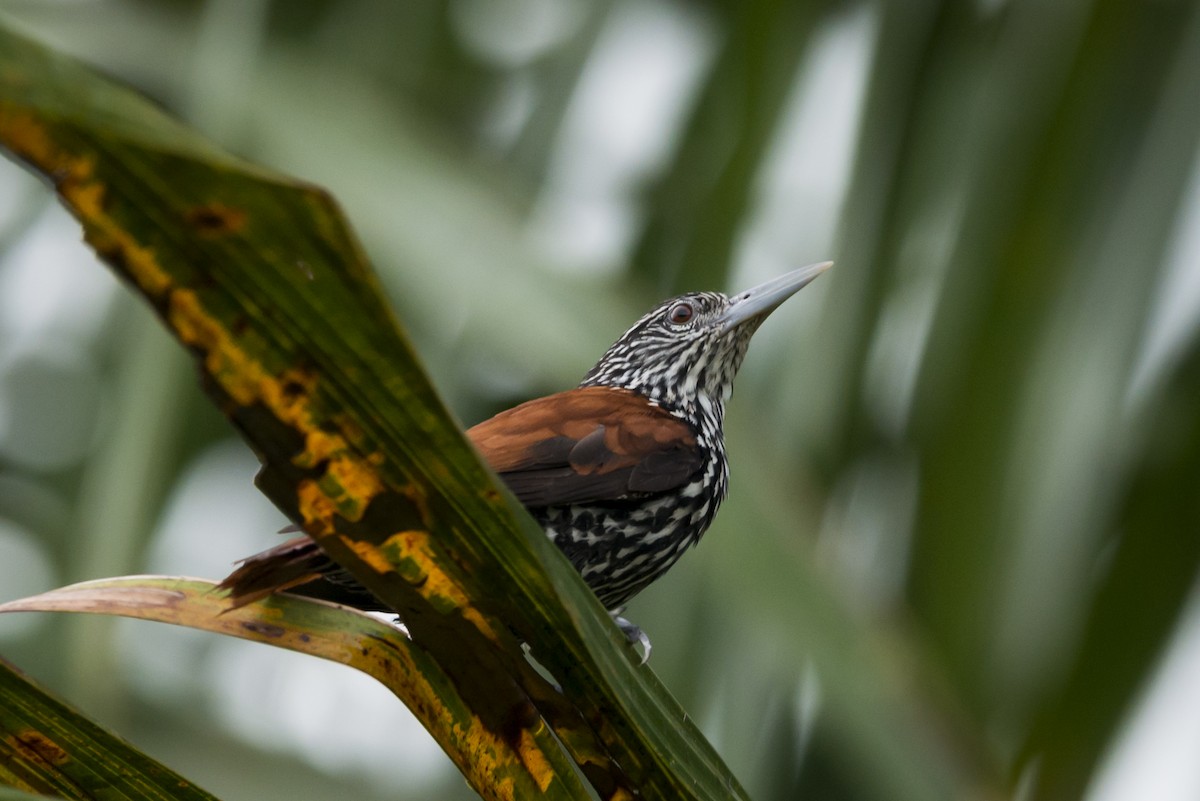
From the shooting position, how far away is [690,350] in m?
3.41

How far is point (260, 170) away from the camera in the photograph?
2.78ft

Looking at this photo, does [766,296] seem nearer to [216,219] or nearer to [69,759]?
[69,759]

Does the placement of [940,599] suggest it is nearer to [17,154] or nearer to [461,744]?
[461,744]

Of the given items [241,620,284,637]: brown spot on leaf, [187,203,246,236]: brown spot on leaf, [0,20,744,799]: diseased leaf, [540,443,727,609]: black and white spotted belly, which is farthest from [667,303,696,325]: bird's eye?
[187,203,246,236]: brown spot on leaf

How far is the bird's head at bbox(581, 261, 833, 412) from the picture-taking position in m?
3.36

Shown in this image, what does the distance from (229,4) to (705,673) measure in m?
1.25

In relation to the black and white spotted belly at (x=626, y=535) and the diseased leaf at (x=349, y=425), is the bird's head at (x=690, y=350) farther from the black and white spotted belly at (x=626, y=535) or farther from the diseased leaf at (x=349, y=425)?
the diseased leaf at (x=349, y=425)

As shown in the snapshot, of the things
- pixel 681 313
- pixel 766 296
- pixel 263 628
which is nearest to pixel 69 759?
pixel 263 628

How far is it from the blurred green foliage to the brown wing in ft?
0.55

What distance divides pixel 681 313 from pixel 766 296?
0.43 m

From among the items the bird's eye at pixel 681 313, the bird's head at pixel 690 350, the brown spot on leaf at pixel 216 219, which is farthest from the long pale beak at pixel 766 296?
the brown spot on leaf at pixel 216 219

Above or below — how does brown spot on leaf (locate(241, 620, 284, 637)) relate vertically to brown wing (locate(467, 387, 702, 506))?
above

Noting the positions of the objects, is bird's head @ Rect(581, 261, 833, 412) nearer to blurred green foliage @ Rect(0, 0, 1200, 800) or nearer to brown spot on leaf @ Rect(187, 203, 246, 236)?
A: blurred green foliage @ Rect(0, 0, 1200, 800)

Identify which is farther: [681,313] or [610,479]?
[681,313]
